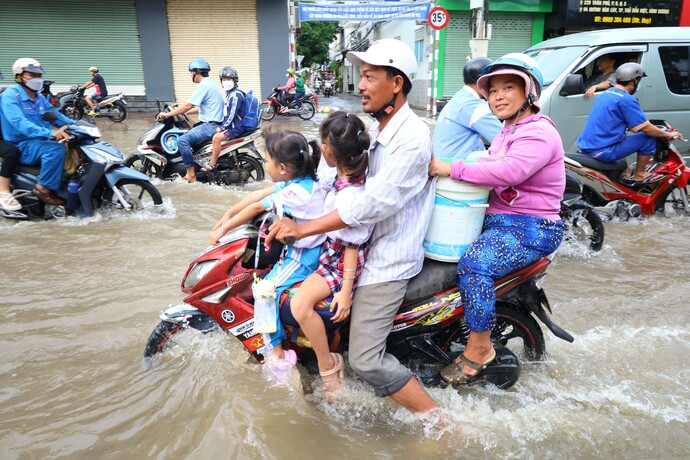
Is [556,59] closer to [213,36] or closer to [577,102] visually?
[577,102]

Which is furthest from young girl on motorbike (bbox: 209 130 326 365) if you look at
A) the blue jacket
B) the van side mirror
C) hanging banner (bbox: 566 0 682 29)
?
hanging banner (bbox: 566 0 682 29)

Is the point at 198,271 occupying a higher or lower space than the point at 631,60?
lower

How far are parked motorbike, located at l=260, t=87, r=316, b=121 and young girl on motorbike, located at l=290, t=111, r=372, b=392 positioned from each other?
557 inches

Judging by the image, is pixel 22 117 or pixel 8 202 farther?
pixel 8 202

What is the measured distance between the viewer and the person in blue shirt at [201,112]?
269 inches

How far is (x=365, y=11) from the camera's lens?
15703mm

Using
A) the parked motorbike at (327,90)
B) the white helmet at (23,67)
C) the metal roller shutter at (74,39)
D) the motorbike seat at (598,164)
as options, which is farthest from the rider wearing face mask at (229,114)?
the parked motorbike at (327,90)

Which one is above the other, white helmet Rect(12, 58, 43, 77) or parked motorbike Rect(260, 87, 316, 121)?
white helmet Rect(12, 58, 43, 77)

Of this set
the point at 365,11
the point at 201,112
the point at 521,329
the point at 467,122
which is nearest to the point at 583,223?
the point at 467,122

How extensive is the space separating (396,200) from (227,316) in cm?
108

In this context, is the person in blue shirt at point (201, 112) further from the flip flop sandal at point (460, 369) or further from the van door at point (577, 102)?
the flip flop sandal at point (460, 369)

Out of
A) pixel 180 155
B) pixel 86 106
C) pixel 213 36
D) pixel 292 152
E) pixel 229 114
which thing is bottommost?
pixel 180 155

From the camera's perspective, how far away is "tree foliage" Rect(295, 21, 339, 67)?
32991mm

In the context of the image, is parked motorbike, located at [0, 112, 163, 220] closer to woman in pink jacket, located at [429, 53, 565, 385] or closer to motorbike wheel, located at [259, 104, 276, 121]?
woman in pink jacket, located at [429, 53, 565, 385]
